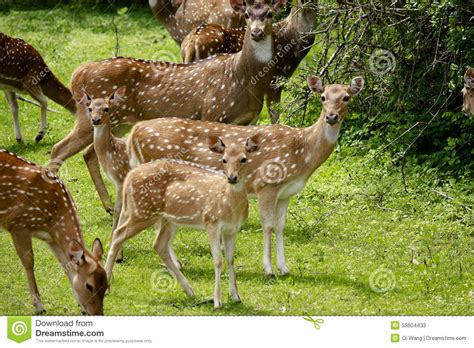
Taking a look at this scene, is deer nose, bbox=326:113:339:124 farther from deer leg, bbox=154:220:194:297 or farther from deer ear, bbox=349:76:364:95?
deer leg, bbox=154:220:194:297

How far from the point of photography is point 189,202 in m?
9.27

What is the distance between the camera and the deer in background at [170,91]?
11.5 metres

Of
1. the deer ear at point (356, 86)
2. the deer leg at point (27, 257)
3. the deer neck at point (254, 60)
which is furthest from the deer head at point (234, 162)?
the deer neck at point (254, 60)

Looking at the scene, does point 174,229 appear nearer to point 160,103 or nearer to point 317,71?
point 160,103

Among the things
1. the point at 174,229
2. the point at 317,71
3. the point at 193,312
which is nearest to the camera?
the point at 193,312

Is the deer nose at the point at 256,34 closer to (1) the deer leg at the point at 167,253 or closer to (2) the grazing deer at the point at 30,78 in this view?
(1) the deer leg at the point at 167,253

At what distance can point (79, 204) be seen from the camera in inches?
468

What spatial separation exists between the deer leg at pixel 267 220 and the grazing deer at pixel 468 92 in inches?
94.9

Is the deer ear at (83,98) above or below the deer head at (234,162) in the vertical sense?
above

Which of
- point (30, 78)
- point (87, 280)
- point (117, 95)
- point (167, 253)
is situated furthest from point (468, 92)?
point (30, 78)

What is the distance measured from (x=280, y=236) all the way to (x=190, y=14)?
5.28 meters

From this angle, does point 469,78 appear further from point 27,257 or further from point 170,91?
point 27,257
